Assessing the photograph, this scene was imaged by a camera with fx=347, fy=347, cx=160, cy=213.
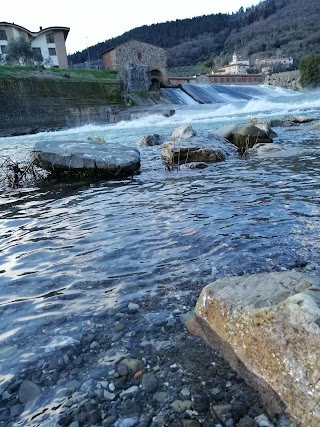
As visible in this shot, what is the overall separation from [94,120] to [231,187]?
1349 inches

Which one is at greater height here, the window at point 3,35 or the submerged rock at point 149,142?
the window at point 3,35

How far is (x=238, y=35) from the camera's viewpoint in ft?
512

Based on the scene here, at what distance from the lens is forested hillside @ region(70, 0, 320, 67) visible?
5320 inches

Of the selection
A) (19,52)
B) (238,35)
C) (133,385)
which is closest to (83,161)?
(133,385)

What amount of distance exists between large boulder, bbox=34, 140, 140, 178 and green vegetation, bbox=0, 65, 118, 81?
33853 millimetres

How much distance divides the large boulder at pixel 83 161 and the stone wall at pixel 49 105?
26.9 meters

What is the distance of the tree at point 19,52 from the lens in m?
55.5

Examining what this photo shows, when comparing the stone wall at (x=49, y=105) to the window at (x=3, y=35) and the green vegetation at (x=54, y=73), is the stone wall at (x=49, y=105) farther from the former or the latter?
the window at (x=3, y=35)

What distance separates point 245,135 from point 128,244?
8.52 meters

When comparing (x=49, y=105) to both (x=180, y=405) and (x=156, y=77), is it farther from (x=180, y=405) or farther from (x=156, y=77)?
(x=180, y=405)

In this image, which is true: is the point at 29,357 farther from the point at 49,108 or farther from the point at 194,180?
the point at 49,108

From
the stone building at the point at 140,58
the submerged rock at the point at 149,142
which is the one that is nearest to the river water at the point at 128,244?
the submerged rock at the point at 149,142

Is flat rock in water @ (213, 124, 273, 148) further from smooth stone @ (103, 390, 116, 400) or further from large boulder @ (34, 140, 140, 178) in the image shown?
smooth stone @ (103, 390, 116, 400)

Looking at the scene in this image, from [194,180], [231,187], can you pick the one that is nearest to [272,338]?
[231,187]
